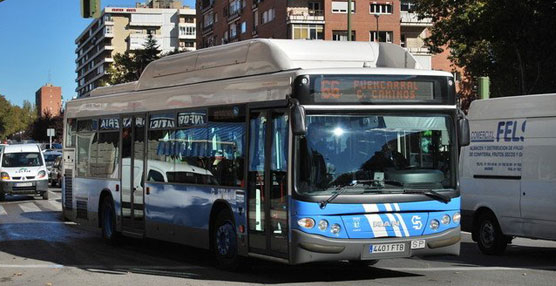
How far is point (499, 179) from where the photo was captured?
13359 millimetres

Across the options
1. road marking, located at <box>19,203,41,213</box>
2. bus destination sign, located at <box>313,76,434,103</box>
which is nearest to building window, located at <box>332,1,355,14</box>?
road marking, located at <box>19,203,41,213</box>

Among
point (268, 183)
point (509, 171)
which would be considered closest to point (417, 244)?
point (268, 183)

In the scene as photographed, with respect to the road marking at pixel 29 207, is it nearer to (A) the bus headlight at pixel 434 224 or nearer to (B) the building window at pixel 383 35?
(A) the bus headlight at pixel 434 224

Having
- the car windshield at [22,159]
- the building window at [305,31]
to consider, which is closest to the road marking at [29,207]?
the car windshield at [22,159]

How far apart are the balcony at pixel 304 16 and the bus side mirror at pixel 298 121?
6186 centimetres

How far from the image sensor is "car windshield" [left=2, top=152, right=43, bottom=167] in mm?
30425

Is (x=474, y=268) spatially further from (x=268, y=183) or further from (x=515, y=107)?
(x=268, y=183)

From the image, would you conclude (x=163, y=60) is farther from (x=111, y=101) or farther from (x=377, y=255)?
(x=377, y=255)

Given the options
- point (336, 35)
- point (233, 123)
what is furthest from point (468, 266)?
point (336, 35)

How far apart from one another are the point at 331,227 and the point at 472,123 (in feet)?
19.2

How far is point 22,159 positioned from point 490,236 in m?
22.0

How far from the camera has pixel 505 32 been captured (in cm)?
3234

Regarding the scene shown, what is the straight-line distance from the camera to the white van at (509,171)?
1235 centimetres

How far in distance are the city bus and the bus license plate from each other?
1 centimetres
